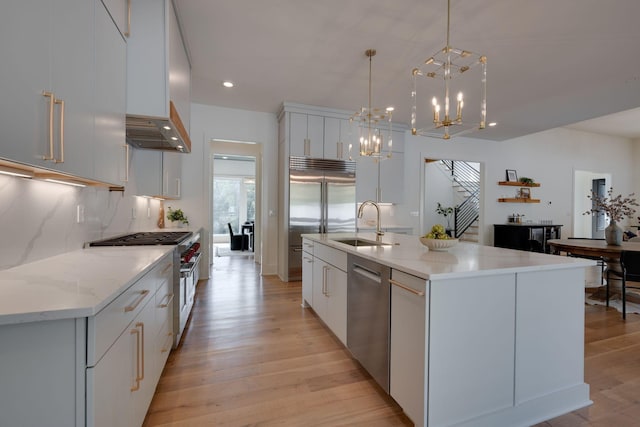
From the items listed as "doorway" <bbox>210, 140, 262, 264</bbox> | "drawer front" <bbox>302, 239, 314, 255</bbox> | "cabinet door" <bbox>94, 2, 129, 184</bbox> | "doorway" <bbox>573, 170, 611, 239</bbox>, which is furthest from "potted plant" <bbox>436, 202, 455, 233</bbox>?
"cabinet door" <bbox>94, 2, 129, 184</bbox>

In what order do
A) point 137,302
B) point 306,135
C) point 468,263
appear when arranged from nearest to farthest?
point 137,302, point 468,263, point 306,135

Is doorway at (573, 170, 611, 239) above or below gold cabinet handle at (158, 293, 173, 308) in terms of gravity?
above

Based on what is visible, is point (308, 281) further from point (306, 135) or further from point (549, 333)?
point (306, 135)

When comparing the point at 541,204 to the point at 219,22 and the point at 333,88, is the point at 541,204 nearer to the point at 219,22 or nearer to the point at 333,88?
the point at 333,88

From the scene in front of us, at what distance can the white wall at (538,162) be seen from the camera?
20.4ft

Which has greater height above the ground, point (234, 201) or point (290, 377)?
point (234, 201)

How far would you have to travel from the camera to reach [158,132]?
8.12 feet

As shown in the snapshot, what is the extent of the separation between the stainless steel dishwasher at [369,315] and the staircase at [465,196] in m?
6.94

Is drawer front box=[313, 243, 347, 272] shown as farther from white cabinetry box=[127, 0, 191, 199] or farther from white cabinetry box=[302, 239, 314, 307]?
white cabinetry box=[127, 0, 191, 199]

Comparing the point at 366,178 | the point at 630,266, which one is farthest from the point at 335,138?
the point at 630,266

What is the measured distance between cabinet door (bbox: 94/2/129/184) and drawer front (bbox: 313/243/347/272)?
166 centimetres

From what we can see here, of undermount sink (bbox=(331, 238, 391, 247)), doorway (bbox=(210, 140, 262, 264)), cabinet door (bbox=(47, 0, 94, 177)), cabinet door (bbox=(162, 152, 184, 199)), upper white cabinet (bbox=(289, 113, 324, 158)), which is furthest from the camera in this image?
doorway (bbox=(210, 140, 262, 264))

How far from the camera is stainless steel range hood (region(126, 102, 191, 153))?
84.3 inches

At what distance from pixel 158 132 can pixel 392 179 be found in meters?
4.22
